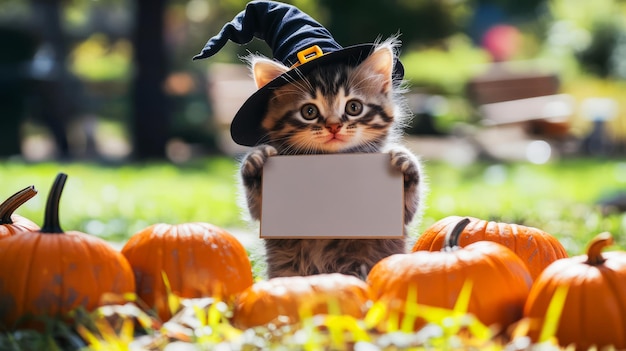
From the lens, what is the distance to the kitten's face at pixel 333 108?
3.45 meters

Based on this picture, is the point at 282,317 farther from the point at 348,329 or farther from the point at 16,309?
the point at 16,309

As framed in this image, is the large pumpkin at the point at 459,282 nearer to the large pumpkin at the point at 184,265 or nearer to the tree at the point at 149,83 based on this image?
the large pumpkin at the point at 184,265

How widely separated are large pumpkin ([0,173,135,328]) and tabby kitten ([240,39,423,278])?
0.79 m

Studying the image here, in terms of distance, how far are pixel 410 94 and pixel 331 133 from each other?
1263 centimetres

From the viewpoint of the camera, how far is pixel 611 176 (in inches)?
425

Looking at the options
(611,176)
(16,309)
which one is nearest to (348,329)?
(16,309)

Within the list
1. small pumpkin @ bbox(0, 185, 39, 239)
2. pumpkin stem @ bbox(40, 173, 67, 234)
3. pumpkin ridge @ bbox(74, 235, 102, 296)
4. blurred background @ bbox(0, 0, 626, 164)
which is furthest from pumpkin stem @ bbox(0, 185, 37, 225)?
blurred background @ bbox(0, 0, 626, 164)

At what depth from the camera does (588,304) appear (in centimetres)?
261

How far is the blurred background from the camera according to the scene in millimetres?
13180

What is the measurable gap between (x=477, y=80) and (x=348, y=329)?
1577cm

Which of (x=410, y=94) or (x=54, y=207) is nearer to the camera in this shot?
(x=54, y=207)

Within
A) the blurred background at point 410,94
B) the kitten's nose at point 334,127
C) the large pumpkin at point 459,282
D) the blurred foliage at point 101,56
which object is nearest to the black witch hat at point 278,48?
the kitten's nose at point 334,127

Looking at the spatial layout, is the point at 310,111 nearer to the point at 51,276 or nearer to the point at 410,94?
the point at 51,276

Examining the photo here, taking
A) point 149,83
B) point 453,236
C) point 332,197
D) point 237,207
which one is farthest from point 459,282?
point 149,83
